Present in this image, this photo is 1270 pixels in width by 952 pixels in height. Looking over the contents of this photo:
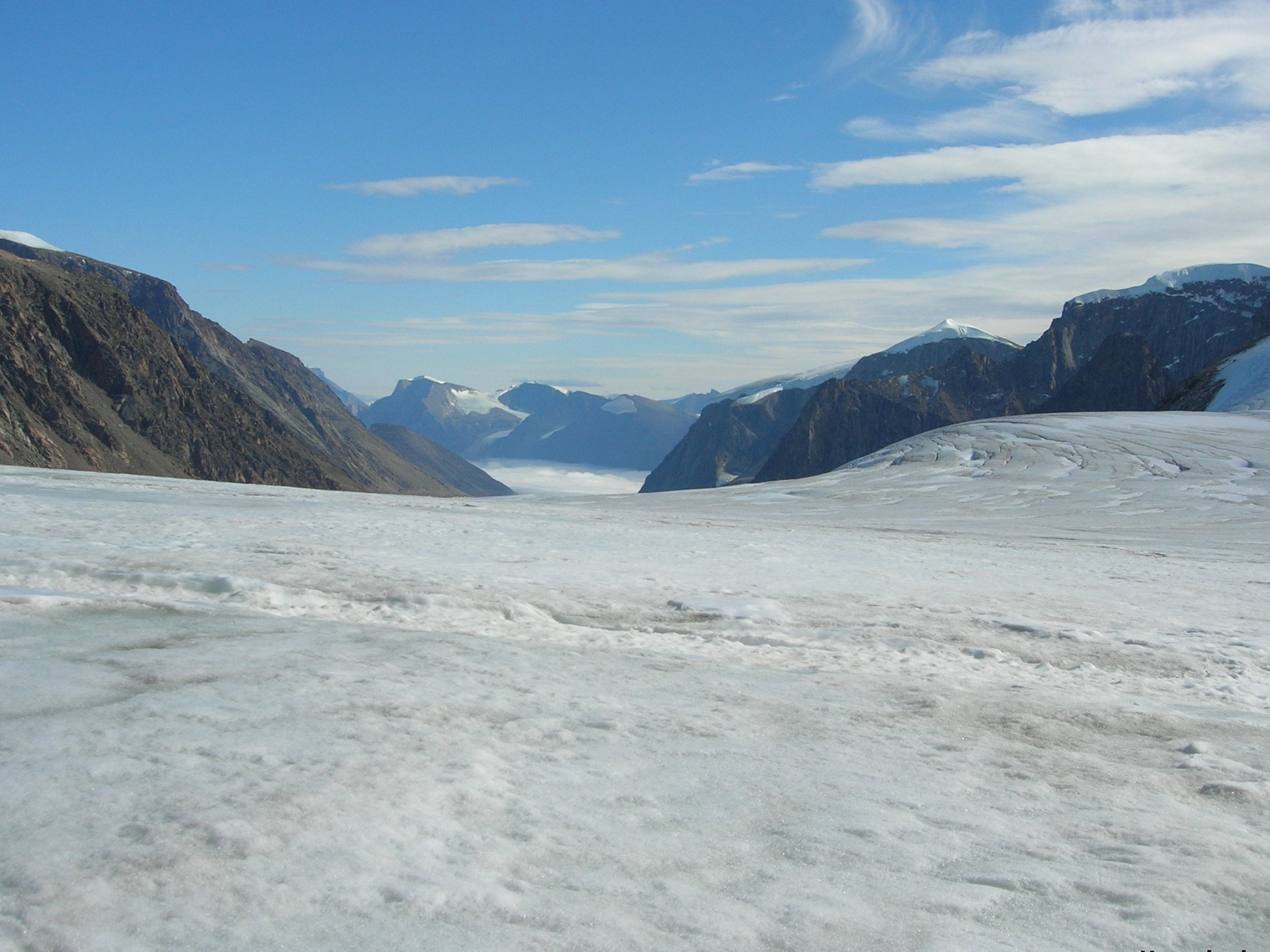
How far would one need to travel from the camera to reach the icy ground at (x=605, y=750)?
15.3 ft

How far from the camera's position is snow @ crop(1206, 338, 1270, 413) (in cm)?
7181

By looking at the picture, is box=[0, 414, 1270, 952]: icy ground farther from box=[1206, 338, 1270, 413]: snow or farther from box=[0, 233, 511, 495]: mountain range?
box=[0, 233, 511, 495]: mountain range

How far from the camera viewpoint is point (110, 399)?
500ft

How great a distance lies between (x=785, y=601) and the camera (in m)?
12.2

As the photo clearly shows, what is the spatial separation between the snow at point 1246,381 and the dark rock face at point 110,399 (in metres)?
117

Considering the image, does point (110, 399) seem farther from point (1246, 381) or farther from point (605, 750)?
point (605, 750)

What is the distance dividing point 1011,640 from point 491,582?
20.6 ft

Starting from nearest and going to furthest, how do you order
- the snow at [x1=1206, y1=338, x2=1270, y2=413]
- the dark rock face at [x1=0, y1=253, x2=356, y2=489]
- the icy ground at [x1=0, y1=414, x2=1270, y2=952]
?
the icy ground at [x1=0, y1=414, x2=1270, y2=952]
the snow at [x1=1206, y1=338, x2=1270, y2=413]
the dark rock face at [x1=0, y1=253, x2=356, y2=489]

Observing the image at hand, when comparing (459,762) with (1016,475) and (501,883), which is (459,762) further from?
(1016,475)

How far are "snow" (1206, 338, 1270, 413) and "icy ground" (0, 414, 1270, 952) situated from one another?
2676 inches

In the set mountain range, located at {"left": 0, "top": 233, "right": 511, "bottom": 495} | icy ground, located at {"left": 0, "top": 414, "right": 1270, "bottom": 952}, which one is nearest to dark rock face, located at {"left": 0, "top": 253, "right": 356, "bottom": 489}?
mountain range, located at {"left": 0, "top": 233, "right": 511, "bottom": 495}

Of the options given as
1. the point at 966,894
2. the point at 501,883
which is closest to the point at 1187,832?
the point at 966,894

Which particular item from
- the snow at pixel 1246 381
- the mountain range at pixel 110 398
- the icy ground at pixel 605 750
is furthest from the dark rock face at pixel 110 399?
the snow at pixel 1246 381

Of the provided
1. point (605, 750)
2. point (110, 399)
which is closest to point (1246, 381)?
point (605, 750)
